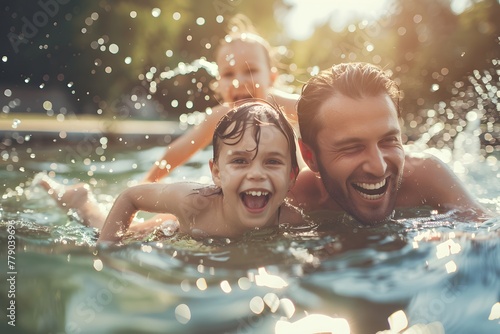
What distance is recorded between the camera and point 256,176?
3.35 meters

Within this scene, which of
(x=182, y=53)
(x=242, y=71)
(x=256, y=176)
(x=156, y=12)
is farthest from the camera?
(x=182, y=53)

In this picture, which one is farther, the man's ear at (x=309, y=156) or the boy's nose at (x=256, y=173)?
the man's ear at (x=309, y=156)

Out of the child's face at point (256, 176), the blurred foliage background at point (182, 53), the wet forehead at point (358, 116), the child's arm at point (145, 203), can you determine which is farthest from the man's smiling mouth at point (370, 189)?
the blurred foliage background at point (182, 53)

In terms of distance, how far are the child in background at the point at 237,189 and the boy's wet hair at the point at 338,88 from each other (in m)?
0.25

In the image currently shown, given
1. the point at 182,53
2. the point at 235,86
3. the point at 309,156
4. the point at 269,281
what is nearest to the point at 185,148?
the point at 235,86

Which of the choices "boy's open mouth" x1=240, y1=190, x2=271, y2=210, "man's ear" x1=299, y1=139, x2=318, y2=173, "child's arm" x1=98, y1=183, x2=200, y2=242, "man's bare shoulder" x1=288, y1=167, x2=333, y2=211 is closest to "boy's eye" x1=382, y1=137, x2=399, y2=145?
"man's ear" x1=299, y1=139, x2=318, y2=173

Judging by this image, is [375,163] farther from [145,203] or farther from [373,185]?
[145,203]

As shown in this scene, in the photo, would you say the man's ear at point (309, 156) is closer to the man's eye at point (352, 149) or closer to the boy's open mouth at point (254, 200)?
the man's eye at point (352, 149)

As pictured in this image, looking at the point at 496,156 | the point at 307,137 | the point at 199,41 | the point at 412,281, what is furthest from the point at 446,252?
the point at 199,41

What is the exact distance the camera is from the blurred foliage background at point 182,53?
15.9 m

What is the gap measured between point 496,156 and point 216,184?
7.23 m

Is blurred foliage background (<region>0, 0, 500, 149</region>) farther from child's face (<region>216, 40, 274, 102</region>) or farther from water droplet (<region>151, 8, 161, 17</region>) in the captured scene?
child's face (<region>216, 40, 274, 102</region>)

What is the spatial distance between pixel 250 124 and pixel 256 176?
0.34 m

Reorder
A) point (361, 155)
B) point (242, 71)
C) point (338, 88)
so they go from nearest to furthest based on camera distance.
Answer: point (361, 155)
point (338, 88)
point (242, 71)
